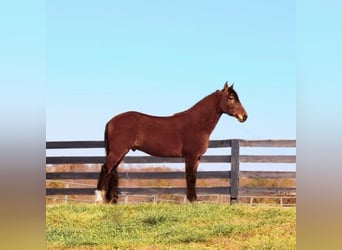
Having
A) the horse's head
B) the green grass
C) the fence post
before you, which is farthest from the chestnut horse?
the fence post

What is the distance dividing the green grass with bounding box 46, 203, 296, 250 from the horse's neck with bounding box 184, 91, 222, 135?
0.46 meters

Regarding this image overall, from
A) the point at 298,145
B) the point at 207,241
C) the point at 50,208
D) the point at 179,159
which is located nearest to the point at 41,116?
the point at 50,208

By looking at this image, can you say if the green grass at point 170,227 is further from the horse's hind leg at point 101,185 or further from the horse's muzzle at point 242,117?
the horse's muzzle at point 242,117

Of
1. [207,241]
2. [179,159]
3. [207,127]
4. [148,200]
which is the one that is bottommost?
[207,241]

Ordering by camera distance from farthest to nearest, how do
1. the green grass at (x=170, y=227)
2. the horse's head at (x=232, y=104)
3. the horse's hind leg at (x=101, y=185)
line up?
the horse's hind leg at (x=101, y=185)
the horse's head at (x=232, y=104)
the green grass at (x=170, y=227)

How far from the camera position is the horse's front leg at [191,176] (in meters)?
2.80

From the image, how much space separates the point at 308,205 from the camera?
2316 millimetres

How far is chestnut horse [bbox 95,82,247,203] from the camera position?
2.77m

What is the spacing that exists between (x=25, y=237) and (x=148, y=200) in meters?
0.75

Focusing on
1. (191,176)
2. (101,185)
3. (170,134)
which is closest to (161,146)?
(170,134)

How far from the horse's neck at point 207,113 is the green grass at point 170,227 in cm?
46

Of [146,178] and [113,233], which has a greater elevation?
[146,178]

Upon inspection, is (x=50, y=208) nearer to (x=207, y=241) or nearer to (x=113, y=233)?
(x=113, y=233)

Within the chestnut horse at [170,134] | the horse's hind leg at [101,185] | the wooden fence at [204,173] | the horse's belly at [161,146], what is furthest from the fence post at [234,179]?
the horse's hind leg at [101,185]
